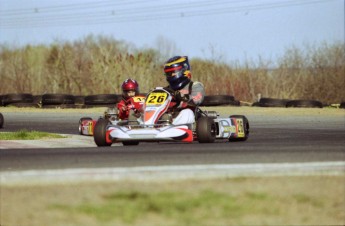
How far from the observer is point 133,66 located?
40.3 m

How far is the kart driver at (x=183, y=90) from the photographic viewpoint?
1423 centimetres

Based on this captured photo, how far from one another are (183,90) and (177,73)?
311mm

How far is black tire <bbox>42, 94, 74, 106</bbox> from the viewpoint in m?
32.4

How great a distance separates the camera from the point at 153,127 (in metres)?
13.8

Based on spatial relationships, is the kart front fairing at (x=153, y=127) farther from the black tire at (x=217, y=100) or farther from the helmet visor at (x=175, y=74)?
the black tire at (x=217, y=100)

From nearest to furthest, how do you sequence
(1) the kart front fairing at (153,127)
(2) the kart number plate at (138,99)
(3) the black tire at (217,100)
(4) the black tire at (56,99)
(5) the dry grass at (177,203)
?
(5) the dry grass at (177,203), (1) the kart front fairing at (153,127), (2) the kart number plate at (138,99), (3) the black tire at (217,100), (4) the black tire at (56,99)

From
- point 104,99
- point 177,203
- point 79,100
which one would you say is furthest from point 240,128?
point 79,100

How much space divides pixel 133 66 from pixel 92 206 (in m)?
33.5

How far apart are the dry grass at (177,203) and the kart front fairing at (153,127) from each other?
5.26 meters

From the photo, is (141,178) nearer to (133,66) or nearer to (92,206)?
(92,206)

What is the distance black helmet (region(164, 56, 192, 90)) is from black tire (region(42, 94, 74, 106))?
17.9 m

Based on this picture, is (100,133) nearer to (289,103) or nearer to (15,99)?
(289,103)

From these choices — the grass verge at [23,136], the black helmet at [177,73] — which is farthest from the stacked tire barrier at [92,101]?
the black helmet at [177,73]

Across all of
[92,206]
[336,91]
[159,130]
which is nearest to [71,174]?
[92,206]
